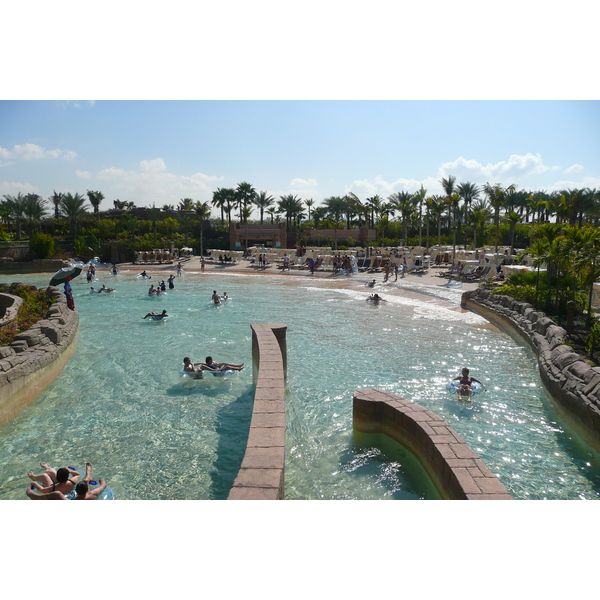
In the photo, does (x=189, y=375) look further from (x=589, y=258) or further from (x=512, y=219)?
(x=512, y=219)

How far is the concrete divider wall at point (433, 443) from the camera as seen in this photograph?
469 centimetres

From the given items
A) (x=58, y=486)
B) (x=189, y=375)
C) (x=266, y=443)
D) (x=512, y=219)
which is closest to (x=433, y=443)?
(x=266, y=443)

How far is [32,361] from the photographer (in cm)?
1028

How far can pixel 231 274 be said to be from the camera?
1452 inches

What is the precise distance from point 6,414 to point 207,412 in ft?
13.3

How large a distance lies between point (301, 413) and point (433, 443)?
366cm

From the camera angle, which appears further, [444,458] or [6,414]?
[6,414]

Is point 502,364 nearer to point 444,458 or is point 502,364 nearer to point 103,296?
point 444,458

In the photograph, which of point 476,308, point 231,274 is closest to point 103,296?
point 231,274

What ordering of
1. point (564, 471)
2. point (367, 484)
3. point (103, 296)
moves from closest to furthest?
point (367, 484) → point (564, 471) → point (103, 296)

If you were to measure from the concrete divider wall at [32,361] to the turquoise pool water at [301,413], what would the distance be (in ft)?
Result: 0.98

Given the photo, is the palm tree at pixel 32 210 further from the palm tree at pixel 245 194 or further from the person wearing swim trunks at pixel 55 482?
the person wearing swim trunks at pixel 55 482

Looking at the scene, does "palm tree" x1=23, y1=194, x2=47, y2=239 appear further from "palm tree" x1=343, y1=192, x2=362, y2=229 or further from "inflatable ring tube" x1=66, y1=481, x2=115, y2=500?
"inflatable ring tube" x1=66, y1=481, x2=115, y2=500

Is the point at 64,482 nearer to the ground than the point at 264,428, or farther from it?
nearer to the ground
